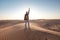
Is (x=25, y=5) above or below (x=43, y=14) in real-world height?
above

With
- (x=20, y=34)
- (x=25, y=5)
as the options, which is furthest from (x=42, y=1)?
(x=20, y=34)

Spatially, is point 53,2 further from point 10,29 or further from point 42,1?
point 10,29

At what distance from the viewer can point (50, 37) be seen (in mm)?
2062

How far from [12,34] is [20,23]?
0.87ft

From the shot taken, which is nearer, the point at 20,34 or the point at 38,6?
the point at 20,34

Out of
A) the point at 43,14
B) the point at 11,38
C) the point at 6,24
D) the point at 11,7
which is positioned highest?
the point at 11,7

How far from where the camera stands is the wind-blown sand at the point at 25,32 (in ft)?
6.78

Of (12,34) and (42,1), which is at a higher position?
(42,1)

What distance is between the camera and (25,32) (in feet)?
6.98

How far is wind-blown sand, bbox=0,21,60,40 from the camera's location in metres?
2.07

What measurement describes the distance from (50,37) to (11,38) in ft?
2.40

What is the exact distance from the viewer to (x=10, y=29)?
2.20m

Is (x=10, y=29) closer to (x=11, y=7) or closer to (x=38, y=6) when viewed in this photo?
(x=11, y=7)

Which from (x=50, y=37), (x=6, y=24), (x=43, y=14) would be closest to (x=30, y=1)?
(x=43, y=14)
